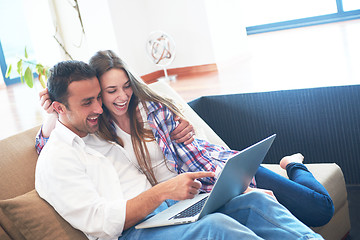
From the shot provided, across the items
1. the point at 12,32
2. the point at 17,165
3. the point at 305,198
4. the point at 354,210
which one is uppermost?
the point at 12,32

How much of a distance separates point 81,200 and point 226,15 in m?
4.73

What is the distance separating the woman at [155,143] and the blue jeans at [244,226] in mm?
336

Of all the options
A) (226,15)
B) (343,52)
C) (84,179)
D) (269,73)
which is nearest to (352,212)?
(84,179)

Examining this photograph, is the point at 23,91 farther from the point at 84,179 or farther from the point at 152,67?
the point at 84,179

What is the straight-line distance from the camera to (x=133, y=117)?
2.11 m

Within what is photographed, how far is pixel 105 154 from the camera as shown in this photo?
78.4 inches

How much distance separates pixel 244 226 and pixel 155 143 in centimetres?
66

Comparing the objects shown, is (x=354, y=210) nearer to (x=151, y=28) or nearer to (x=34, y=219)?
(x=34, y=219)

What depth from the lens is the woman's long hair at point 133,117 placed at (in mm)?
2010

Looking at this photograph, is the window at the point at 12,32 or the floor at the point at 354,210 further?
the window at the point at 12,32

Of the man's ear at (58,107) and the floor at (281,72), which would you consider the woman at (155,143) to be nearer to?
the man's ear at (58,107)

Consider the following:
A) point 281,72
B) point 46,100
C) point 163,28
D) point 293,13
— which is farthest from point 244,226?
point 293,13

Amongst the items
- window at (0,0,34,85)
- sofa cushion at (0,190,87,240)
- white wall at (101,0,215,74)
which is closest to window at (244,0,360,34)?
white wall at (101,0,215,74)

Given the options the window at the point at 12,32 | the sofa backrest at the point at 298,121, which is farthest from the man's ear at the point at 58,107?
the window at the point at 12,32
